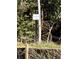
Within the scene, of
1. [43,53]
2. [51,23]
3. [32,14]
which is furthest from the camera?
[51,23]

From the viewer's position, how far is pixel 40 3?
5.57 meters

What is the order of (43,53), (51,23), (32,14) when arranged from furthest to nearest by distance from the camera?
1. (51,23)
2. (32,14)
3. (43,53)

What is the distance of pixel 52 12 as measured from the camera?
5.84m

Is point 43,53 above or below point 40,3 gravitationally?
below
